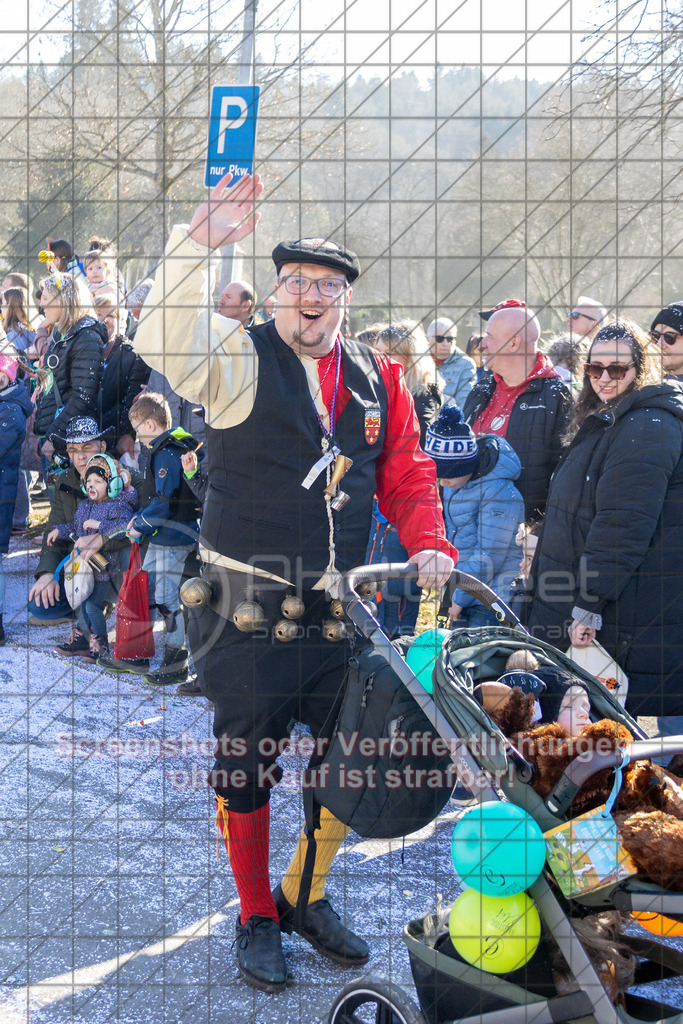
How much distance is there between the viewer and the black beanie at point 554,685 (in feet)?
6.98

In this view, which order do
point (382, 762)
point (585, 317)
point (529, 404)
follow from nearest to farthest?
1. point (382, 762)
2. point (529, 404)
3. point (585, 317)

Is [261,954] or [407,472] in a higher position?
[407,472]

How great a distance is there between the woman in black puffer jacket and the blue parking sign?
2.38 meters

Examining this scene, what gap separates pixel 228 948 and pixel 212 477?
4.02ft

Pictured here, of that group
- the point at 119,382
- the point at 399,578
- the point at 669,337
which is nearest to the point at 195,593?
the point at 399,578

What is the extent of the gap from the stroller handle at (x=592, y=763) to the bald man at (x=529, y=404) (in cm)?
169

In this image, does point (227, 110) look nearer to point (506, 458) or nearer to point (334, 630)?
point (334, 630)

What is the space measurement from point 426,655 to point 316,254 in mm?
1000

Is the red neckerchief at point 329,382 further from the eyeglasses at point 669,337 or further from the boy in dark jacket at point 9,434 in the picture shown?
the boy in dark jacket at point 9,434

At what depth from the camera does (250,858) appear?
96.6 inches

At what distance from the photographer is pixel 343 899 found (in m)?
2.72

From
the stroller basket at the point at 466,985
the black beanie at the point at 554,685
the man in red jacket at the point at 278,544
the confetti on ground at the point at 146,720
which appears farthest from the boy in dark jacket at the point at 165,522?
the stroller basket at the point at 466,985

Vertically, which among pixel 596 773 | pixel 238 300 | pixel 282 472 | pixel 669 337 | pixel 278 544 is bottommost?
pixel 596 773

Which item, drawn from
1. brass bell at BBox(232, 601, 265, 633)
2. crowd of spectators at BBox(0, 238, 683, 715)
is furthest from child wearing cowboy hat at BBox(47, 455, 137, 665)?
brass bell at BBox(232, 601, 265, 633)
